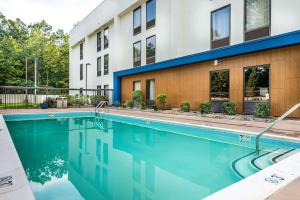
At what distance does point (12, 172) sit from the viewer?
2.87m

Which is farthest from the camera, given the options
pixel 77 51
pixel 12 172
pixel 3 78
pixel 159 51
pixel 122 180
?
pixel 77 51

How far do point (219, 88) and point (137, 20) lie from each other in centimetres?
999

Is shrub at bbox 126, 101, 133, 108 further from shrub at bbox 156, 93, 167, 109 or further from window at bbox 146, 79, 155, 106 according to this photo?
shrub at bbox 156, 93, 167, 109

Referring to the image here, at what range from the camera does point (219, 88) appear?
1129cm

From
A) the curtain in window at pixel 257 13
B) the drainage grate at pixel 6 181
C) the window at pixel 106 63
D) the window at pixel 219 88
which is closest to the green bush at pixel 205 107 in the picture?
the window at pixel 219 88

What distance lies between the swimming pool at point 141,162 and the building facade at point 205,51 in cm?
408

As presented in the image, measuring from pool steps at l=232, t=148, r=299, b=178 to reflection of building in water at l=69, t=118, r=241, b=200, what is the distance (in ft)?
0.88

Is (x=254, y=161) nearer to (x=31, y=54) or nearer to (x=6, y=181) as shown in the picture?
(x=6, y=181)

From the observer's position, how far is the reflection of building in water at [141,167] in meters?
3.23

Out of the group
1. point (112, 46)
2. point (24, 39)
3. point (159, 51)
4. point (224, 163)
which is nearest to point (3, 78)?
point (24, 39)

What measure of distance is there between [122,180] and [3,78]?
2832 cm

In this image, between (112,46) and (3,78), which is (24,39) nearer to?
(3,78)

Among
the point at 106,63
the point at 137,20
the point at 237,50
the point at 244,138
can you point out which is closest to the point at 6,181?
the point at 244,138

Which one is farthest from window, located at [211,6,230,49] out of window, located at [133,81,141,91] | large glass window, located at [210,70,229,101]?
window, located at [133,81,141,91]
